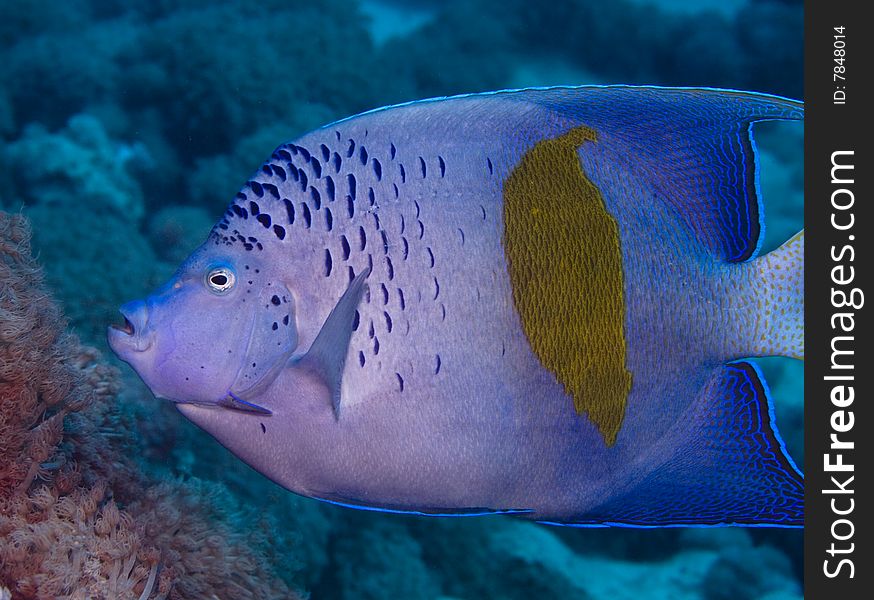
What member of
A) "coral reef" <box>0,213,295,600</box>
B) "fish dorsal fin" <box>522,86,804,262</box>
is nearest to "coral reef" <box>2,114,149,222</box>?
"coral reef" <box>0,213,295,600</box>

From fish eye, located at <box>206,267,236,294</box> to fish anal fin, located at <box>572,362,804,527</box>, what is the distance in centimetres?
84

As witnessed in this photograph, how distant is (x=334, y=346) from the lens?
1.12 metres

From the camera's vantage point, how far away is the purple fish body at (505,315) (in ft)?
3.79

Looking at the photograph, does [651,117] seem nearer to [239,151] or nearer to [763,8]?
[239,151]

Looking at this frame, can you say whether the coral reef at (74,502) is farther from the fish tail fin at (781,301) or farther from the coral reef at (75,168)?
the coral reef at (75,168)

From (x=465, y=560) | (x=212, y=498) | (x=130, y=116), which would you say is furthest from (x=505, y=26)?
(x=212, y=498)

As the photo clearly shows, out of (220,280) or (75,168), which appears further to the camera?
(75,168)

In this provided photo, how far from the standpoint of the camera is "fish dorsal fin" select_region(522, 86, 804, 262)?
1.33m

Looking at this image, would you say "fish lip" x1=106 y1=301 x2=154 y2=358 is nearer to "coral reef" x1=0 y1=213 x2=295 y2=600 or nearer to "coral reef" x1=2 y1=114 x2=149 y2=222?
"coral reef" x1=0 y1=213 x2=295 y2=600

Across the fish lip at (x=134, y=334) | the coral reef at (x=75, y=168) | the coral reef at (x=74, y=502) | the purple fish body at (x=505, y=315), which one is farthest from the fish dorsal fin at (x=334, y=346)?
the coral reef at (x=75, y=168)

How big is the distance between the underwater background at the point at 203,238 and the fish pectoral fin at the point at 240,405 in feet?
2.08

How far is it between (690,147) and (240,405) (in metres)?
1.06

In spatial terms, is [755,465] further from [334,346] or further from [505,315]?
[334,346]

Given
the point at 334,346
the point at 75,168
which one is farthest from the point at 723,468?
the point at 75,168
